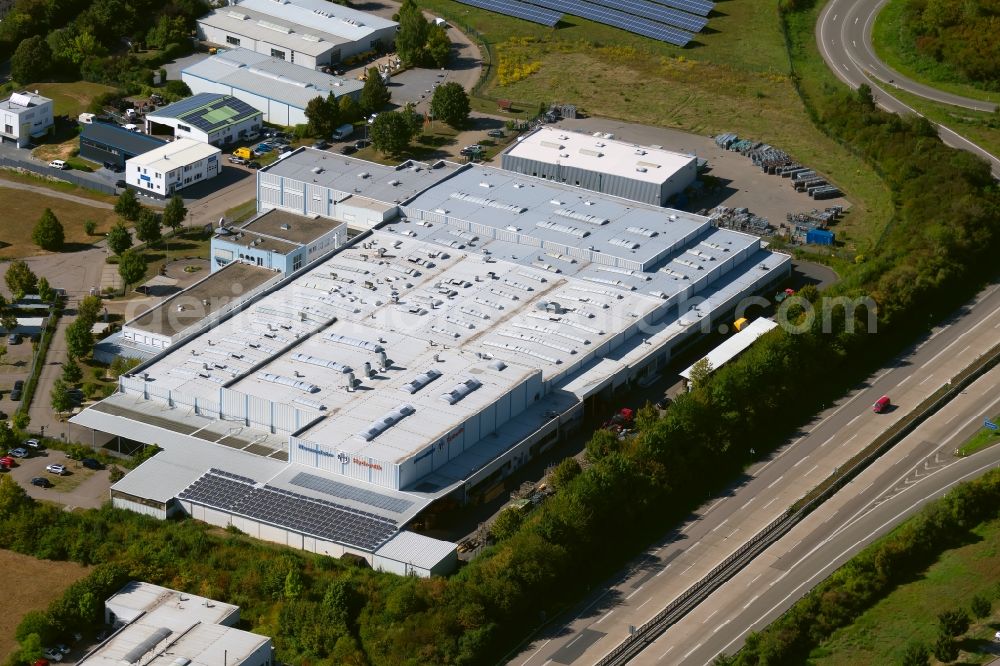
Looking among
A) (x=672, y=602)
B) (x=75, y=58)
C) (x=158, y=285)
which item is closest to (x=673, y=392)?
(x=672, y=602)

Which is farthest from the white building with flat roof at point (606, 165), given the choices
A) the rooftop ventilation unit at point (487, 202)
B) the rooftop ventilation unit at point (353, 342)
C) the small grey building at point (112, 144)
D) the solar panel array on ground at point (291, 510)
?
the solar panel array on ground at point (291, 510)

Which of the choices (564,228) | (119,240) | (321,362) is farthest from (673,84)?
(321,362)

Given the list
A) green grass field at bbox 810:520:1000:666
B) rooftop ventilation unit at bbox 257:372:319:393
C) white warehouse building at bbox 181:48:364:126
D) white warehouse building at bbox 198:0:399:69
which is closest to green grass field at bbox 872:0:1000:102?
white warehouse building at bbox 198:0:399:69

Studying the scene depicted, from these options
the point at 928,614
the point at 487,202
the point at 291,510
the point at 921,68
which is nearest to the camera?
the point at 928,614

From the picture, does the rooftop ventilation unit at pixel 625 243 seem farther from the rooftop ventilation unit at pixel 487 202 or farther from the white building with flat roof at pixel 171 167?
the white building with flat roof at pixel 171 167

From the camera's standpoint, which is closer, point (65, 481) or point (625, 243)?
point (65, 481)

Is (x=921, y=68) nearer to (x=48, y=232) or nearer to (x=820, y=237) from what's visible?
(x=820, y=237)

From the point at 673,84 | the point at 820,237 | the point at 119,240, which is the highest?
the point at 673,84
